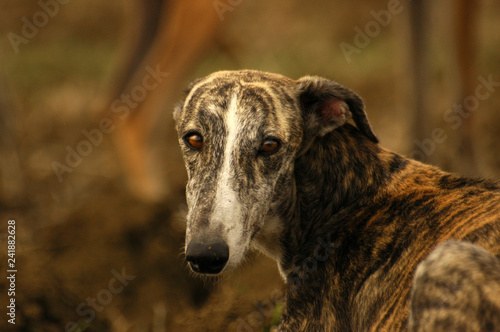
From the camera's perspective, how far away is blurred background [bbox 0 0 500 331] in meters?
4.87

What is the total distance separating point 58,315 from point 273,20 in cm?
874

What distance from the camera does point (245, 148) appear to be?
3359mm

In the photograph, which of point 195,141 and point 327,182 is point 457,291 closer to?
point 327,182

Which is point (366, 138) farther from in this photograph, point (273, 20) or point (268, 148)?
point (273, 20)

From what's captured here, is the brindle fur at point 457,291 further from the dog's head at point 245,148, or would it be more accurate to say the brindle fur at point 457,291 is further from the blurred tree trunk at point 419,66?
the blurred tree trunk at point 419,66

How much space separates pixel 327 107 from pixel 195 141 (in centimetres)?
74

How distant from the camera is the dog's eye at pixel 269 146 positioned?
3.42 m

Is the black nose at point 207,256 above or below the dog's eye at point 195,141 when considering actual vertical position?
below

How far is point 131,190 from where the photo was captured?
6.30 metres

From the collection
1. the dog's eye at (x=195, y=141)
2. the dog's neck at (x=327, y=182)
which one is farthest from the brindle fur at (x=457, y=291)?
the dog's eye at (x=195, y=141)

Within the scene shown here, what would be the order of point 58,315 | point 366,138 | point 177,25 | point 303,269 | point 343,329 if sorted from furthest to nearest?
point 177,25 → point 58,315 → point 366,138 → point 303,269 → point 343,329

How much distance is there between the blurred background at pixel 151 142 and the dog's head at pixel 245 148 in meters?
0.87

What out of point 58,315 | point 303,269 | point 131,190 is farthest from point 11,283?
point 303,269

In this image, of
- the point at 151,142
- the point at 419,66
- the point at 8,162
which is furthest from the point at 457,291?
the point at 8,162
